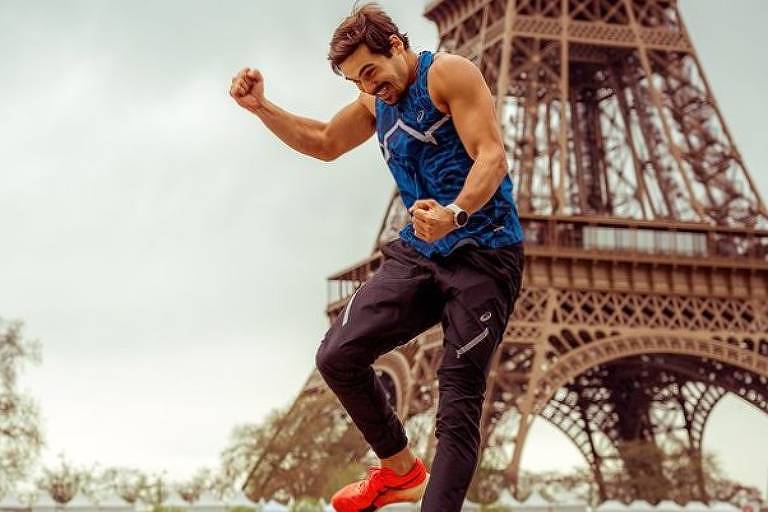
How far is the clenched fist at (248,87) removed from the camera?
5992mm

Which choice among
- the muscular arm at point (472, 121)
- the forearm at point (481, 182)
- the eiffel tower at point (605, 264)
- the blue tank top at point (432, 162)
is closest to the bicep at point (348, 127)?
the blue tank top at point (432, 162)

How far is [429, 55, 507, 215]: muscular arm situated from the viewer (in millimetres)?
5328

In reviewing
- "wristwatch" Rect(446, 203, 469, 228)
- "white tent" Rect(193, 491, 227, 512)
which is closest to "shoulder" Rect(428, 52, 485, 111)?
"wristwatch" Rect(446, 203, 469, 228)

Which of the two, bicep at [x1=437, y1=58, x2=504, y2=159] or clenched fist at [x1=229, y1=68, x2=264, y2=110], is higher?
clenched fist at [x1=229, y1=68, x2=264, y2=110]

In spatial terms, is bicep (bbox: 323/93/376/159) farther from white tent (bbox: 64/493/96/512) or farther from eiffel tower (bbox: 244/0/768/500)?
eiffel tower (bbox: 244/0/768/500)

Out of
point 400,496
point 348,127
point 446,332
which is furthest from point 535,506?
point 446,332

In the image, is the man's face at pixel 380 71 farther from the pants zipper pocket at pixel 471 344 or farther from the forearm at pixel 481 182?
the pants zipper pocket at pixel 471 344

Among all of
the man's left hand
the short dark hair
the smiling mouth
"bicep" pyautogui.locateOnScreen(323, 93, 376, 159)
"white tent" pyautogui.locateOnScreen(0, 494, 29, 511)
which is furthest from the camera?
"white tent" pyautogui.locateOnScreen(0, 494, 29, 511)

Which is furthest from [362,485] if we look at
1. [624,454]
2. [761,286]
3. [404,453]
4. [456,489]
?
[624,454]

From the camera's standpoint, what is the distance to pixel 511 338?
99.4 feet

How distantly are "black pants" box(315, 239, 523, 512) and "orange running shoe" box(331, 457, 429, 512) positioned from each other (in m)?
0.43

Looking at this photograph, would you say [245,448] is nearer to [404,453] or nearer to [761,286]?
[761,286]

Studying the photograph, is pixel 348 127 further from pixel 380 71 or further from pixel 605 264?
pixel 605 264

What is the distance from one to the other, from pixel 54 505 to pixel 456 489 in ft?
49.0
